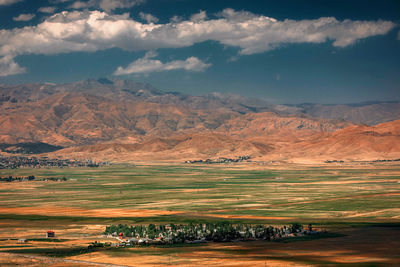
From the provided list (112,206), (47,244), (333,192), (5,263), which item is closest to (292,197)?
(333,192)

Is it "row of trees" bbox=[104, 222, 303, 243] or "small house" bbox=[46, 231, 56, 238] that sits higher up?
"small house" bbox=[46, 231, 56, 238]

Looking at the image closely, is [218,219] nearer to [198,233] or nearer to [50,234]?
[198,233]

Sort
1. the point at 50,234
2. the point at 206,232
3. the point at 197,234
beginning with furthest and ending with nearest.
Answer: the point at 50,234 → the point at 206,232 → the point at 197,234

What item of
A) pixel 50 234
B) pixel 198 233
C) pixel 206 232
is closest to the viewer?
pixel 198 233

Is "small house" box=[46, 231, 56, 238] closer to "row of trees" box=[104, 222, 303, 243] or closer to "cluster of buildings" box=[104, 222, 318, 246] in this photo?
"cluster of buildings" box=[104, 222, 318, 246]

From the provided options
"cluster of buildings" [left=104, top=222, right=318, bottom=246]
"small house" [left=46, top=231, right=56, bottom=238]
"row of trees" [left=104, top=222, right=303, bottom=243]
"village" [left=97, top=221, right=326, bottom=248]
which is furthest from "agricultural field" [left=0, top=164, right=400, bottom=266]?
"row of trees" [left=104, top=222, right=303, bottom=243]

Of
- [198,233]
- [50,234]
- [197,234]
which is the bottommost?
[197,234]

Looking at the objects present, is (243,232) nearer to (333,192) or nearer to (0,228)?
(0,228)

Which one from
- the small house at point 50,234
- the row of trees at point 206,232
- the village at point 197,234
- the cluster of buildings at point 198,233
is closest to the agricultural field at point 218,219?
the small house at point 50,234

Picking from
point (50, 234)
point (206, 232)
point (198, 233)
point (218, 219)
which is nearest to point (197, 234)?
point (198, 233)

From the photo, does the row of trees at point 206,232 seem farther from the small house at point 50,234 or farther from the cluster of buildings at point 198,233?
the small house at point 50,234
